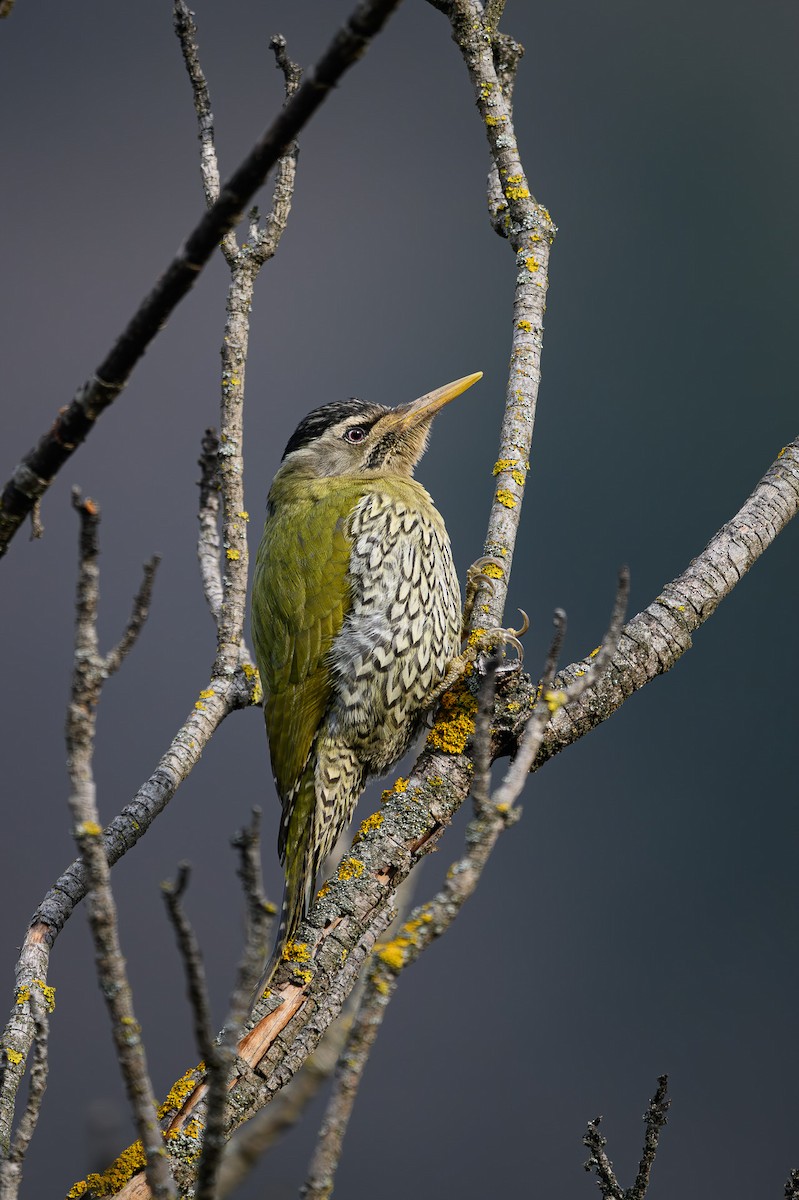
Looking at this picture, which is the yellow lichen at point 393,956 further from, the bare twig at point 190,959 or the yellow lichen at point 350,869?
the yellow lichen at point 350,869

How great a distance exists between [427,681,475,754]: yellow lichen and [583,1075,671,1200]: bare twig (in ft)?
2.06

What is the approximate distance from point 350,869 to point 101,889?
948 millimetres

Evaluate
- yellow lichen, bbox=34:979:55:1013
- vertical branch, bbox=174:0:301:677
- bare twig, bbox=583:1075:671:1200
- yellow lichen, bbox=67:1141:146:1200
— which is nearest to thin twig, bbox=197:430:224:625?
vertical branch, bbox=174:0:301:677

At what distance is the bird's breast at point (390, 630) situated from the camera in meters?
2.41

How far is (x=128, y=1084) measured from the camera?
0.82 m

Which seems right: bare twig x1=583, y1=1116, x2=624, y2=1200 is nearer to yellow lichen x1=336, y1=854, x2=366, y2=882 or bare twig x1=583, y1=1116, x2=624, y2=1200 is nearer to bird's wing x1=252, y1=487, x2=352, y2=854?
yellow lichen x1=336, y1=854, x2=366, y2=882

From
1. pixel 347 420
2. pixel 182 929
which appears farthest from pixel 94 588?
pixel 347 420

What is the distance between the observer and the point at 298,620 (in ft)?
8.38

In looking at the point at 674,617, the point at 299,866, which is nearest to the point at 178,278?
the point at 674,617

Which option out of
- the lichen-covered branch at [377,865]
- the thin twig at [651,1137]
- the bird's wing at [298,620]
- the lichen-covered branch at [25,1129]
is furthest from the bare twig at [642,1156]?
the bird's wing at [298,620]

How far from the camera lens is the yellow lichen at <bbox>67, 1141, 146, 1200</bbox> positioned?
1.44 m

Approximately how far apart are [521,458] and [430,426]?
902 millimetres

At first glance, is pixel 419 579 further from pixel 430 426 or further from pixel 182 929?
pixel 182 929

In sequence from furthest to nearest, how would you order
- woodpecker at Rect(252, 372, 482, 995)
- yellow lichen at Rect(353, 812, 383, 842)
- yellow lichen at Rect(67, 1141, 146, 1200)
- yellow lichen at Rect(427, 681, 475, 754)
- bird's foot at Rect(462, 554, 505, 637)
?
woodpecker at Rect(252, 372, 482, 995) → bird's foot at Rect(462, 554, 505, 637) → yellow lichen at Rect(427, 681, 475, 754) → yellow lichen at Rect(353, 812, 383, 842) → yellow lichen at Rect(67, 1141, 146, 1200)
